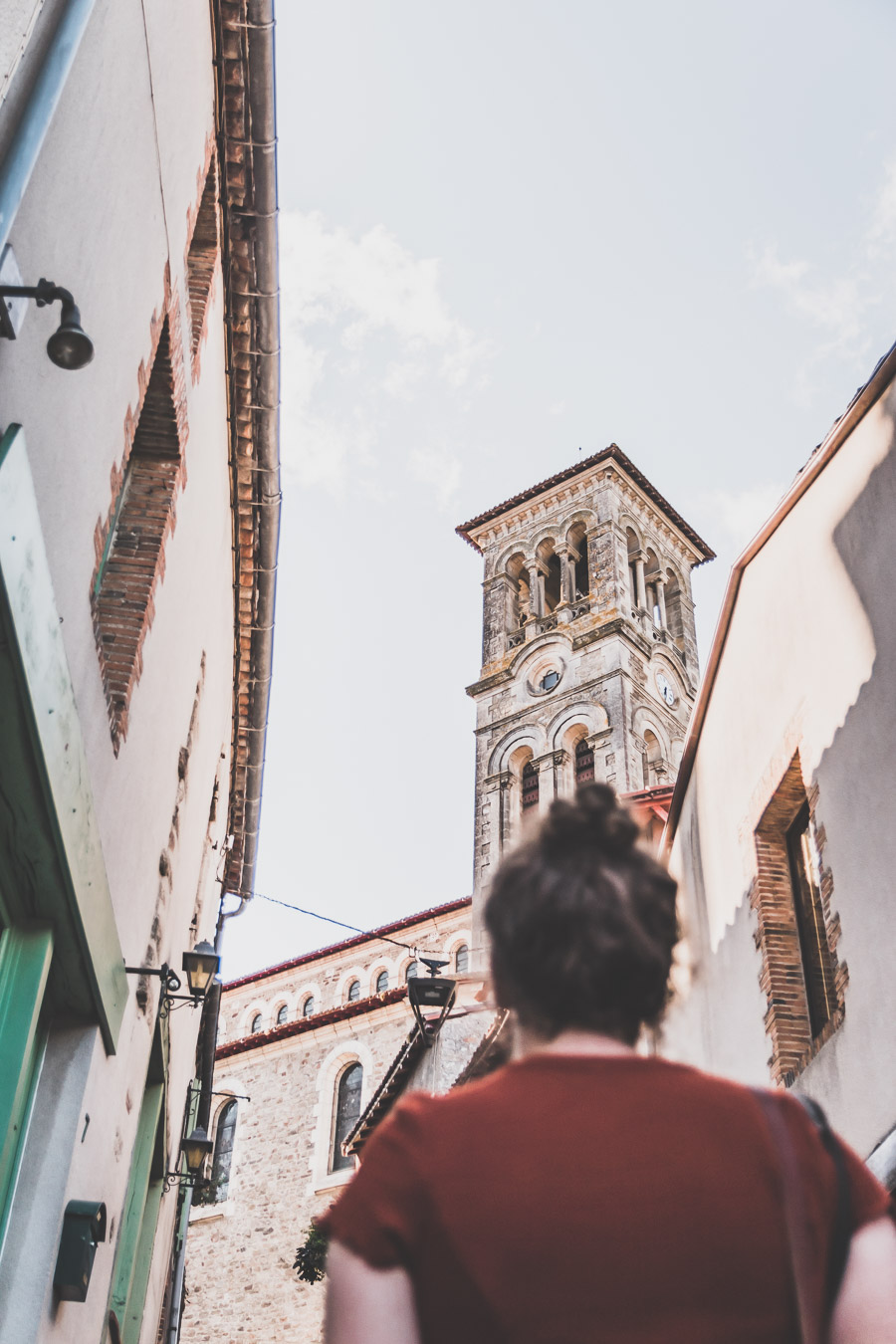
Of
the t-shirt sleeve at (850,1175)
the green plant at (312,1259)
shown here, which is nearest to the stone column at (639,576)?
the green plant at (312,1259)

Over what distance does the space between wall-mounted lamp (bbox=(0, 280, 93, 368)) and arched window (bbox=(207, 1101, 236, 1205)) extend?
88.9 ft

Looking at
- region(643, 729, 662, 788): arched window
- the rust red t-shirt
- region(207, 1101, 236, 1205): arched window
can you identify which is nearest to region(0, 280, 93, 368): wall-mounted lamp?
the rust red t-shirt

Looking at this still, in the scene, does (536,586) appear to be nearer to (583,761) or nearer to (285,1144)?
(583,761)

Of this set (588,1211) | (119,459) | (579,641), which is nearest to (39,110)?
(119,459)

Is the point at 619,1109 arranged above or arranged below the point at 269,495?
below

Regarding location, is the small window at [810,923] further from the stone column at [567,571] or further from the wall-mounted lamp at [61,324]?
the stone column at [567,571]

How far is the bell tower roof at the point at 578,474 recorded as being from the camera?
3472 centimetres

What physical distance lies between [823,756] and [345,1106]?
22.7 metres

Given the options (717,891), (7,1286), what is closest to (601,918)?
(7,1286)

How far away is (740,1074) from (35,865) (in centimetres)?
593

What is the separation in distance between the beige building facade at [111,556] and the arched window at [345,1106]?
1798 cm

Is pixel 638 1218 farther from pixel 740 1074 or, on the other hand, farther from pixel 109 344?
pixel 740 1074

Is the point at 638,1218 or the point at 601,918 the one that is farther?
the point at 601,918

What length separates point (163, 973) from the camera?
657cm
